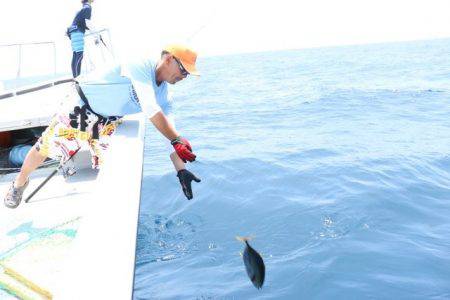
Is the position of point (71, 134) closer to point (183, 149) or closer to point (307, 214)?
point (183, 149)

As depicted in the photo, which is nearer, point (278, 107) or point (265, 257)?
point (265, 257)

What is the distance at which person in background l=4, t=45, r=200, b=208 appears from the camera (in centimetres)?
295

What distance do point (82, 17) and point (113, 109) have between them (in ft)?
15.2

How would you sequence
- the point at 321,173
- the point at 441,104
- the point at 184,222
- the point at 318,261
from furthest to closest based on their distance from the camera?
the point at 441,104, the point at 321,173, the point at 184,222, the point at 318,261

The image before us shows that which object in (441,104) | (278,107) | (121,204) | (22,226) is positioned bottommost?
(278,107)

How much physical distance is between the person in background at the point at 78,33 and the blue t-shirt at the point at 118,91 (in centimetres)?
430

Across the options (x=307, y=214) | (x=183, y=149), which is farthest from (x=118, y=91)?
(x=307, y=214)

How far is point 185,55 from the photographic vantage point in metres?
2.91

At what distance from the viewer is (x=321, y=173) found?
7.46 metres

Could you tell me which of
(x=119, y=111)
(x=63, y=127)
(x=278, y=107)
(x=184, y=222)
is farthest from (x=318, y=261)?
(x=278, y=107)

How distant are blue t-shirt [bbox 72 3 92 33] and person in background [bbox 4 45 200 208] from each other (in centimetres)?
403

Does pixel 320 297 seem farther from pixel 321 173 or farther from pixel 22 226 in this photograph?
pixel 321 173

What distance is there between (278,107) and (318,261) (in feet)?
40.8

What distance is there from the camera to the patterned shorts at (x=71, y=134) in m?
3.61
